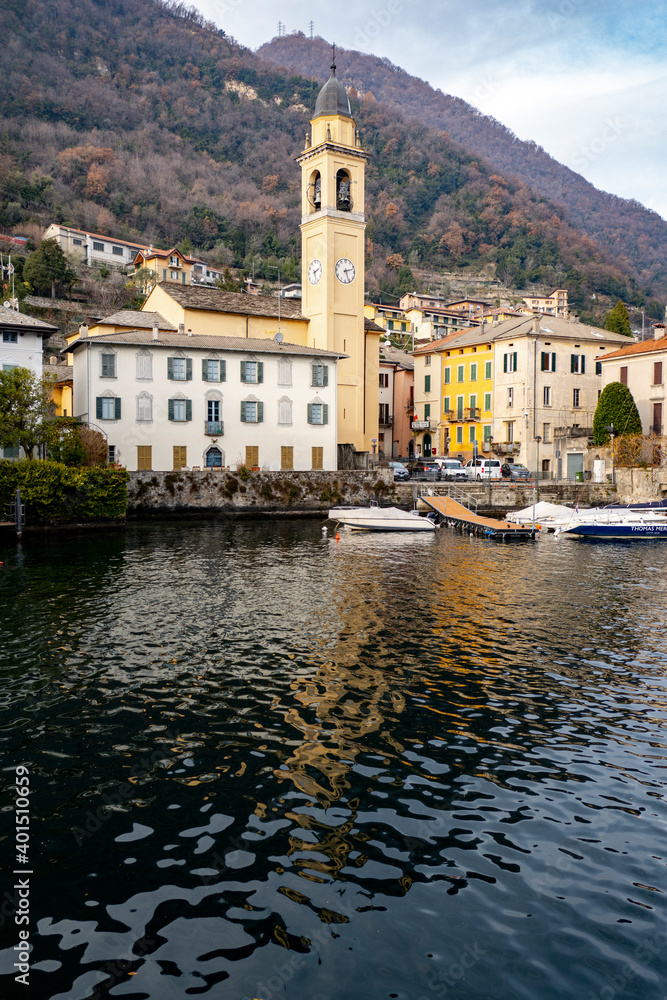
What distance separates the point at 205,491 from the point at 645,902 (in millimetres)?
39184

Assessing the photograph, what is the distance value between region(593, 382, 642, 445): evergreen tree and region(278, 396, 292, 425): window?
947 inches

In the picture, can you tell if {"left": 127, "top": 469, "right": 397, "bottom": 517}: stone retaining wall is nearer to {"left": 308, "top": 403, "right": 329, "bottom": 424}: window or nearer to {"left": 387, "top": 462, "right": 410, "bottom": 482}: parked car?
{"left": 387, "top": 462, "right": 410, "bottom": 482}: parked car

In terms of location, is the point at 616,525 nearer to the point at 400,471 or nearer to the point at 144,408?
the point at 400,471

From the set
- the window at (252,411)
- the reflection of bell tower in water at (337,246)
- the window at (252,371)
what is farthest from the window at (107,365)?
the reflection of bell tower in water at (337,246)

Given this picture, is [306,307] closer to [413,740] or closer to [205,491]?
[205,491]

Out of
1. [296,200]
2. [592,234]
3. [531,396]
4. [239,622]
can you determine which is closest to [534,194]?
[592,234]

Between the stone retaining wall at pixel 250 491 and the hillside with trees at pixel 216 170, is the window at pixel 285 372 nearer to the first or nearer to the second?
the stone retaining wall at pixel 250 491

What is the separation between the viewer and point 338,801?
27.5ft

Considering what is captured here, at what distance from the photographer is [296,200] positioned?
5531 inches

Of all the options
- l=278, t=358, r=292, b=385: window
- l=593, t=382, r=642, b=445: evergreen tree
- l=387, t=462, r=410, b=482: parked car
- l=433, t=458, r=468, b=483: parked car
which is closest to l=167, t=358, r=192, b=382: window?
l=278, t=358, r=292, b=385: window

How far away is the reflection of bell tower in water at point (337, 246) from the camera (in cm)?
5512

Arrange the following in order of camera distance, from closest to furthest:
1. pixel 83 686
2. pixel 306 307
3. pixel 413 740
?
pixel 413 740 < pixel 83 686 < pixel 306 307

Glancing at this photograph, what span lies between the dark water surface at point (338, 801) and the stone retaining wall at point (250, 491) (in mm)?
24230

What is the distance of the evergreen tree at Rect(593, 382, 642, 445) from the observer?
53781 millimetres
